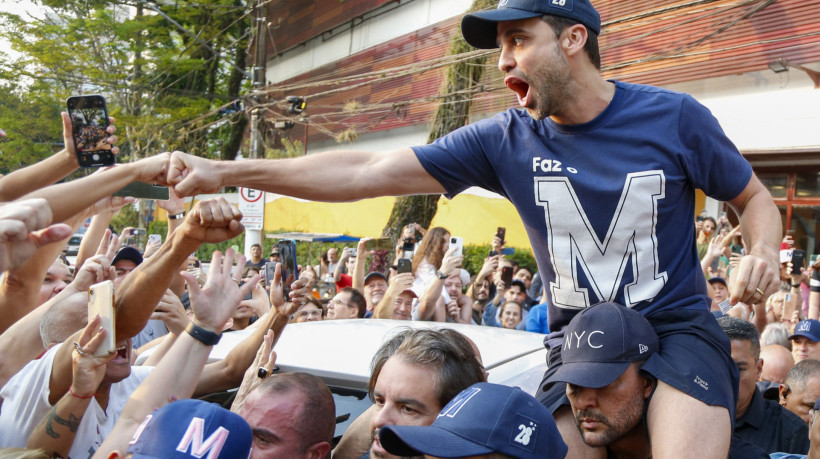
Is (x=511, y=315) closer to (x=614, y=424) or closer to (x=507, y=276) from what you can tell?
(x=507, y=276)

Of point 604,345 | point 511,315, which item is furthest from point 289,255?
point 511,315

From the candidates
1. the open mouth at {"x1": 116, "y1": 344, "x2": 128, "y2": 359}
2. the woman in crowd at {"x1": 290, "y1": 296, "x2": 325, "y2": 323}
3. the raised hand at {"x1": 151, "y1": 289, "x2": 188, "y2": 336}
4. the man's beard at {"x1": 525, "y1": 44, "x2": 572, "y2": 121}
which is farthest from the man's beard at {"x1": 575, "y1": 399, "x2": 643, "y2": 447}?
the woman in crowd at {"x1": 290, "y1": 296, "x2": 325, "y2": 323}

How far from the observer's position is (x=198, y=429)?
2.21m

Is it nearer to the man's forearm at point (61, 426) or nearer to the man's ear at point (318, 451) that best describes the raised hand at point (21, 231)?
the man's forearm at point (61, 426)

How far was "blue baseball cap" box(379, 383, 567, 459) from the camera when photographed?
2.06m

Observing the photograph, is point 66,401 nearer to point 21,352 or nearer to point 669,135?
point 21,352

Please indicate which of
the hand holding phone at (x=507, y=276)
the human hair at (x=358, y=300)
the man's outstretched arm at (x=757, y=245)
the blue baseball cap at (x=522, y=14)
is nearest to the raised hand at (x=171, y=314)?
the blue baseball cap at (x=522, y=14)

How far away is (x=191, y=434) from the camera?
2.19 m

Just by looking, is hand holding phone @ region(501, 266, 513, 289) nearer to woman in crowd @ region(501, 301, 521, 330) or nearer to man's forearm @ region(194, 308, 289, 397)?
woman in crowd @ region(501, 301, 521, 330)

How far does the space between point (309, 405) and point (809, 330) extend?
14.3 feet

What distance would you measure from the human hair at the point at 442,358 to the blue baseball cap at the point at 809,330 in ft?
12.3

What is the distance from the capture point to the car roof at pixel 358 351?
3.86m

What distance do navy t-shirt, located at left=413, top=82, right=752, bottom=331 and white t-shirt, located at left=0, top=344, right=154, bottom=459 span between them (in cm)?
212

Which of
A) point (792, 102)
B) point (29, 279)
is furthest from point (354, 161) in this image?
point (792, 102)
